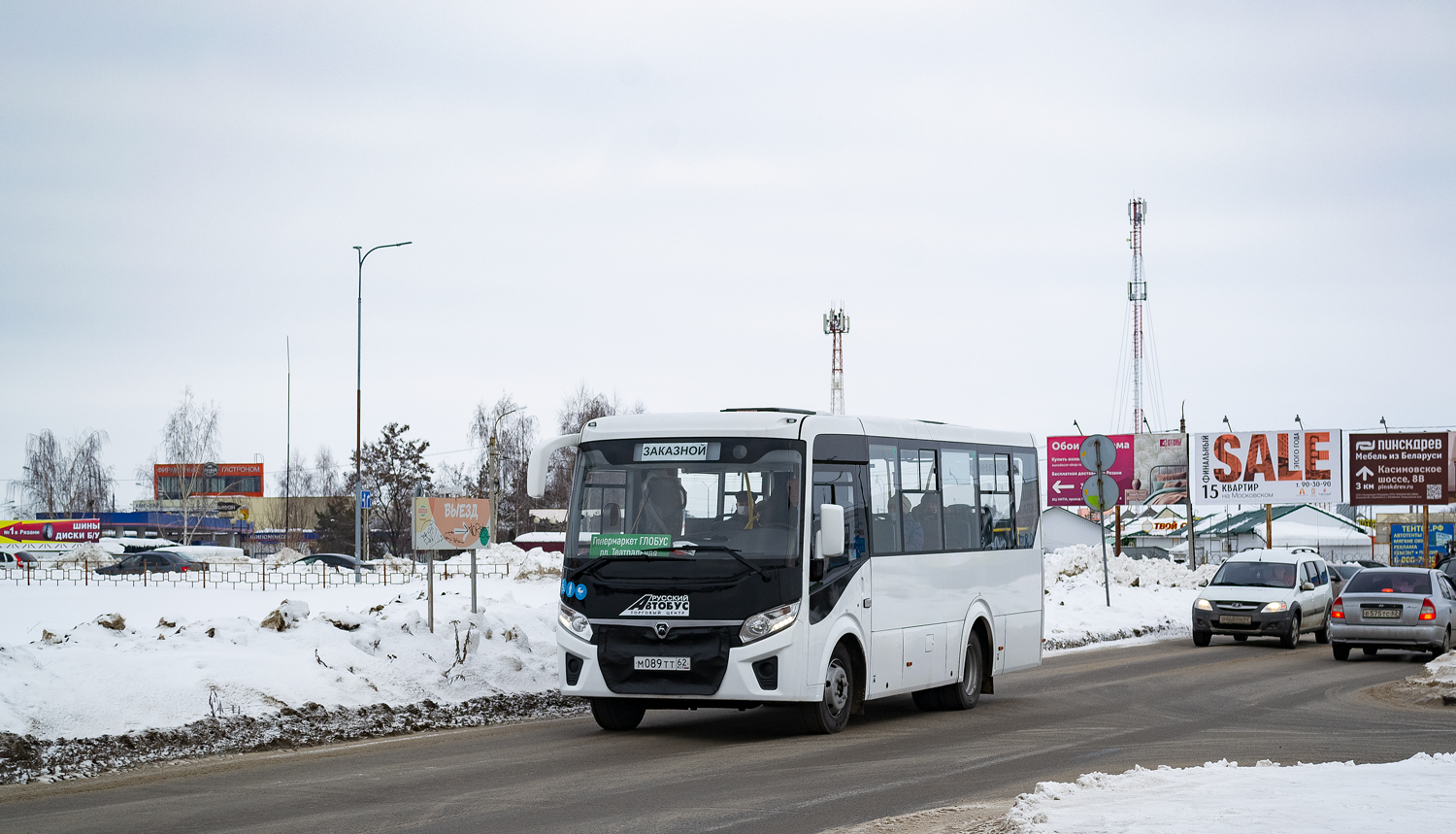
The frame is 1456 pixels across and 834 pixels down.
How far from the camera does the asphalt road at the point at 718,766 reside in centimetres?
881

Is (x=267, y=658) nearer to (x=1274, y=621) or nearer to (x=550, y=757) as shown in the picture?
(x=550, y=757)

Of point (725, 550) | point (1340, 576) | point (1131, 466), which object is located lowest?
point (1340, 576)

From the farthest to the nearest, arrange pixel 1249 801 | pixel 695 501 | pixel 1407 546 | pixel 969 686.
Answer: pixel 1407 546 < pixel 969 686 < pixel 695 501 < pixel 1249 801

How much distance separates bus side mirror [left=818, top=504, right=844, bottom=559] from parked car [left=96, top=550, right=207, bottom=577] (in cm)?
5792

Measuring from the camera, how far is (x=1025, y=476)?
17.4 meters

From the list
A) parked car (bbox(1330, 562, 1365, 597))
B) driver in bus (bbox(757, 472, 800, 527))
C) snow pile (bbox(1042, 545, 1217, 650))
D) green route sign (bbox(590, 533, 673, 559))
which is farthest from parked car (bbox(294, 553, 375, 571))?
driver in bus (bbox(757, 472, 800, 527))

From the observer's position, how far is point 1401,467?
2382 inches

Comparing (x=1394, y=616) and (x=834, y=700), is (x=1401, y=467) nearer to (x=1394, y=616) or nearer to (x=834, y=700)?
(x=1394, y=616)

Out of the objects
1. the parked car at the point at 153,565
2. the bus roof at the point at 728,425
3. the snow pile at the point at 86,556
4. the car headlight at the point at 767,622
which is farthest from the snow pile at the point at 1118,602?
the snow pile at the point at 86,556

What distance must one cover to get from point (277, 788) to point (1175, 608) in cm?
2979

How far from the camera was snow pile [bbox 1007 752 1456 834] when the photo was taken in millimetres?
6602

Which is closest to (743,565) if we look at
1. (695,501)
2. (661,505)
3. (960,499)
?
(695,501)

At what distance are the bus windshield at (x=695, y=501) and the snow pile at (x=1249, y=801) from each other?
4.58 meters

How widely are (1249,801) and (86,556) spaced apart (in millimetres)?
78022
